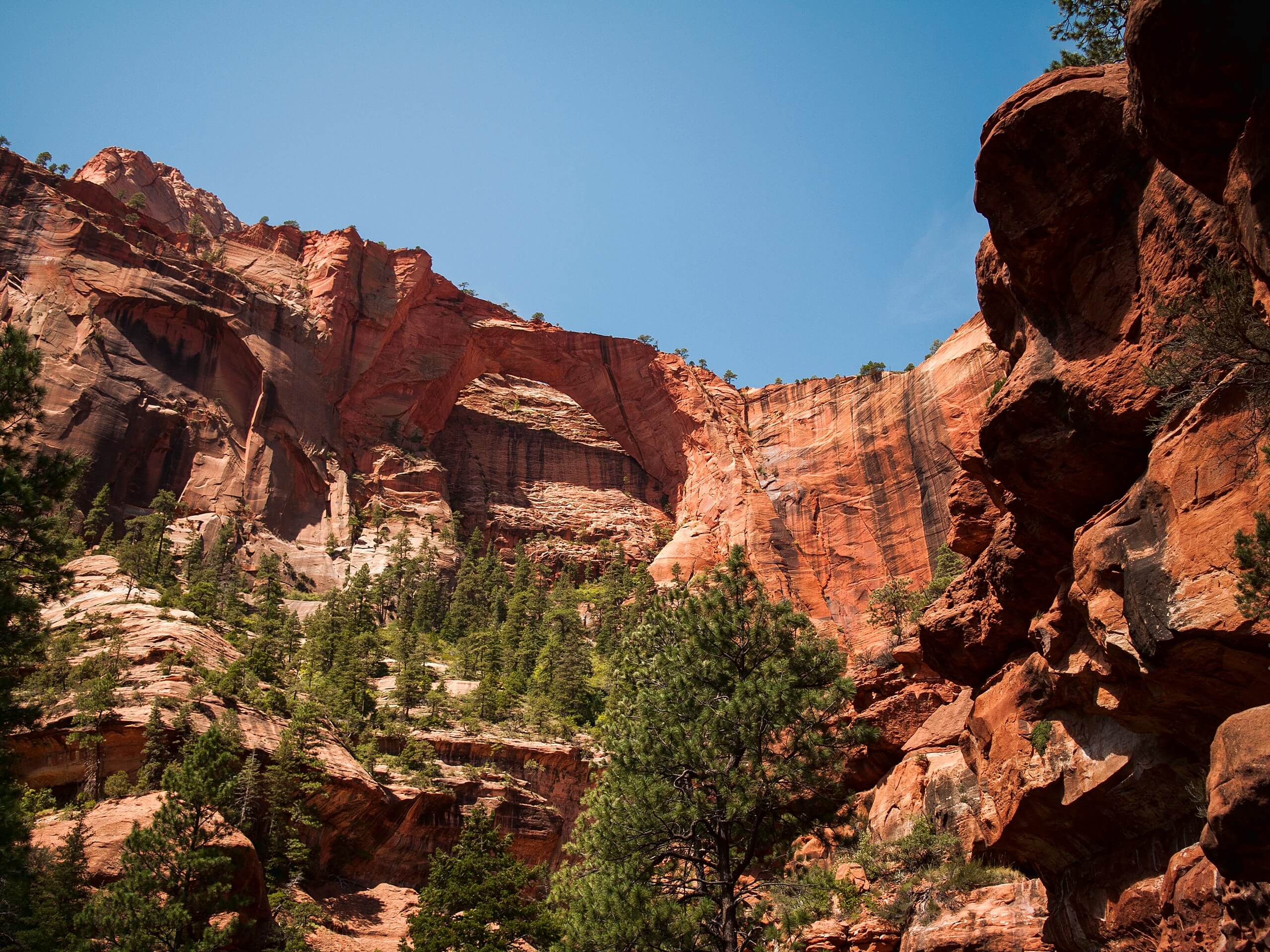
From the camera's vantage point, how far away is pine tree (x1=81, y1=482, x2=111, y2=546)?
4619 cm

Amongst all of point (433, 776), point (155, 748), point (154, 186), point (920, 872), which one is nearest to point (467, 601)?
point (433, 776)

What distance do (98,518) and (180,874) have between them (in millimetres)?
36299

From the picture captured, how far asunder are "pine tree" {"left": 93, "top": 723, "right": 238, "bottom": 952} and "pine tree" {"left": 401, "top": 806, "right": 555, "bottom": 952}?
4.71 meters

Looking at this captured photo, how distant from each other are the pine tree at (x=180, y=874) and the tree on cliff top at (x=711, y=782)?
24.1 ft

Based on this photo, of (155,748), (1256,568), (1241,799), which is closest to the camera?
(1241,799)

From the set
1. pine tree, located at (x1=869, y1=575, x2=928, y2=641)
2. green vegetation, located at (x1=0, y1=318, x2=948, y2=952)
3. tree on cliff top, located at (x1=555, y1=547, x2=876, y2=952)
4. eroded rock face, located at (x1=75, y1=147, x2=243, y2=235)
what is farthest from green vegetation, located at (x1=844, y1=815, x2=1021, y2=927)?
eroded rock face, located at (x1=75, y1=147, x2=243, y2=235)

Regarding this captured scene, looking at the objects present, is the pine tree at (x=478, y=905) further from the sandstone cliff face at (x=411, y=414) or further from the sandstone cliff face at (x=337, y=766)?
the sandstone cliff face at (x=411, y=414)

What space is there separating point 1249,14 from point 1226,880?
28.9 ft

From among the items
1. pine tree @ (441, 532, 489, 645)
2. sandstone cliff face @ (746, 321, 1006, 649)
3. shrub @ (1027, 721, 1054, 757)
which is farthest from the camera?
pine tree @ (441, 532, 489, 645)

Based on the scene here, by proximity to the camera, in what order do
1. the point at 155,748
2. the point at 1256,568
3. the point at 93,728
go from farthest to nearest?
the point at 155,748 < the point at 93,728 < the point at 1256,568

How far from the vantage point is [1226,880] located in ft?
29.5

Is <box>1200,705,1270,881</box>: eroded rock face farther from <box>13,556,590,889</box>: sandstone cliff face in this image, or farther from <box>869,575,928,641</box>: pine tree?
<box>869,575,928,641</box>: pine tree

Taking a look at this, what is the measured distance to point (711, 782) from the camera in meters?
15.6

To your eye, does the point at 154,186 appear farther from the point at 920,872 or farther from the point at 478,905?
the point at 920,872
